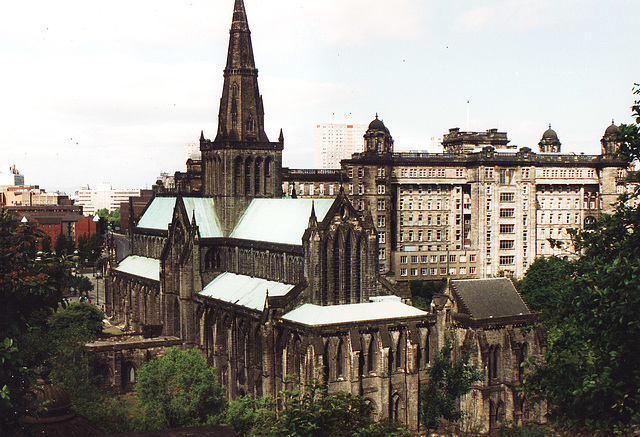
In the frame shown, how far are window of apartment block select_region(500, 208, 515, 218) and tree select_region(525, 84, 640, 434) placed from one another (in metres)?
108

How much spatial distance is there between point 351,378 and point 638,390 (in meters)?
34.2

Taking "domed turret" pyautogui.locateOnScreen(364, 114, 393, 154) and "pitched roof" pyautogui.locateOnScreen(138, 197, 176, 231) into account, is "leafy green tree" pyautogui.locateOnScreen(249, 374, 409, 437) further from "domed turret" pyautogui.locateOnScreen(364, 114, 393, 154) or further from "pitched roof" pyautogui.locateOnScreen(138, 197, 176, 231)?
"domed turret" pyautogui.locateOnScreen(364, 114, 393, 154)

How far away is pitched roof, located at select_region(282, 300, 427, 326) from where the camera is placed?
64.5 m

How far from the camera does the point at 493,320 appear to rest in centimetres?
7056

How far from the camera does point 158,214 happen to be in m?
107

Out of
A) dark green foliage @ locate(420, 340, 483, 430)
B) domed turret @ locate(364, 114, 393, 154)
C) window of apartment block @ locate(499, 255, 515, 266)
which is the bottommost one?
dark green foliage @ locate(420, 340, 483, 430)

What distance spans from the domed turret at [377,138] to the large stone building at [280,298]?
1734 inches

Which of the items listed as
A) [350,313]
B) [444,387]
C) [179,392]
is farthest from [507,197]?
[179,392]

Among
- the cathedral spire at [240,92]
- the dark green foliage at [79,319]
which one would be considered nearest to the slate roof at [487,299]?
the cathedral spire at [240,92]

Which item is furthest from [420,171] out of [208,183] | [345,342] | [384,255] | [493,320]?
[345,342]

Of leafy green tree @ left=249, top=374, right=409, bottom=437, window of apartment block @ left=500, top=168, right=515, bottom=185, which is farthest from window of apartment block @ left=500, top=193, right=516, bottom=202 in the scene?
leafy green tree @ left=249, top=374, right=409, bottom=437

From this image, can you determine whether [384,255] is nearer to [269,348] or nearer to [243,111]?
[243,111]

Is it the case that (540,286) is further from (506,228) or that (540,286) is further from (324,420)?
Answer: (324,420)

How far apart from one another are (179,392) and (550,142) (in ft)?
436
